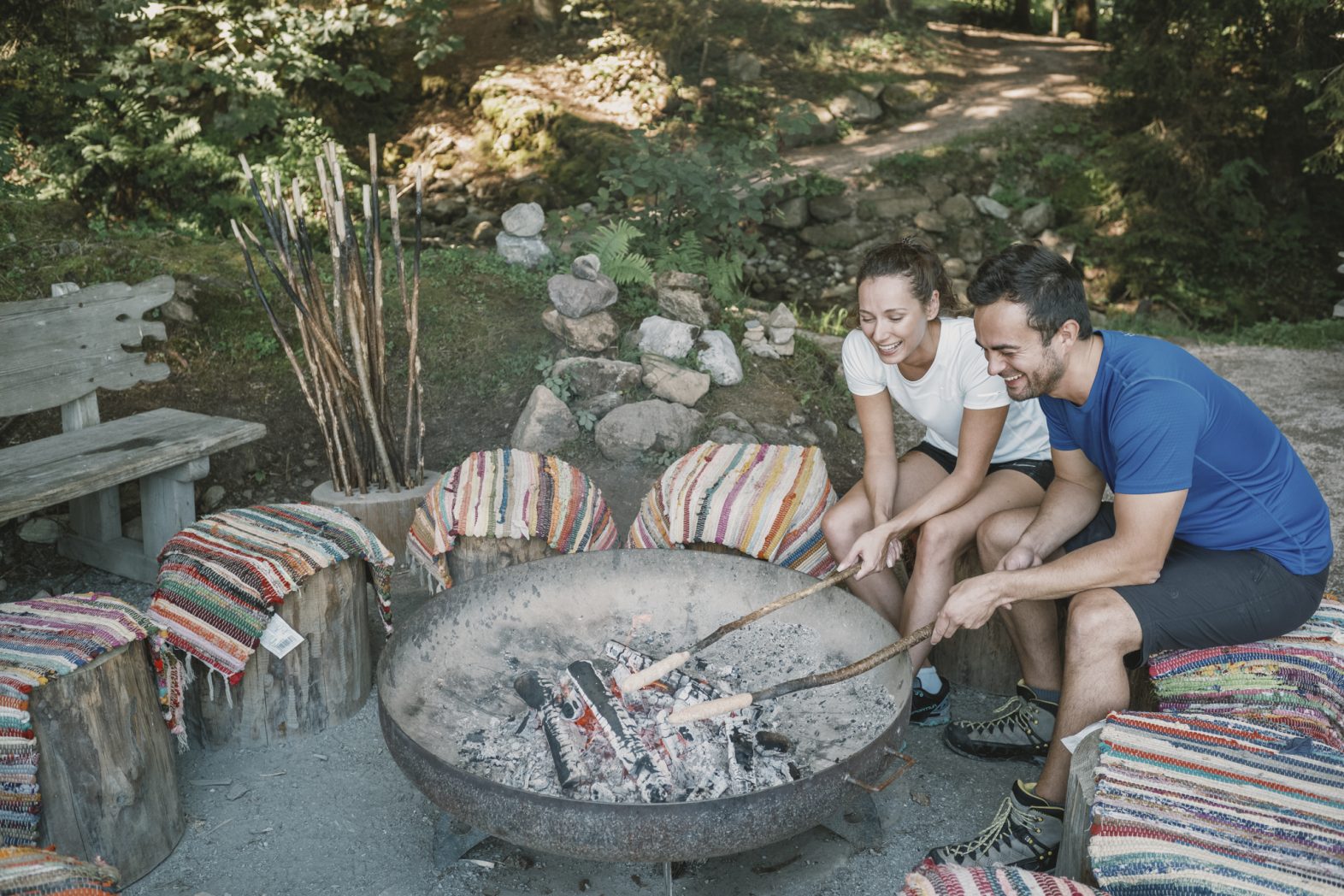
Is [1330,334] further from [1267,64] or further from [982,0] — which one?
[982,0]

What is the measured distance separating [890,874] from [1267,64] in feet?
28.0

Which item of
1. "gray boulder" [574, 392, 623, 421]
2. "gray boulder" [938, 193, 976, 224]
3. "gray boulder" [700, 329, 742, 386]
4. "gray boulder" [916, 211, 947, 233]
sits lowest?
"gray boulder" [574, 392, 623, 421]

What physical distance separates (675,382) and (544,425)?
0.65 meters

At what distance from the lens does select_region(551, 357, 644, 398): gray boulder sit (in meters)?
4.64

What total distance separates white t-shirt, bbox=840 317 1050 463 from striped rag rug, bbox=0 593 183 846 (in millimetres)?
1920

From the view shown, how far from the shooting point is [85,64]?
684 centimetres

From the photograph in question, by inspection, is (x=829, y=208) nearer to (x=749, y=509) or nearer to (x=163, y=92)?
(x=163, y=92)

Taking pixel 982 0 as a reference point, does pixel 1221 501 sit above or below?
below

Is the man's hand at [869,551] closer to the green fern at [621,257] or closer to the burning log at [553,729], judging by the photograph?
the burning log at [553,729]

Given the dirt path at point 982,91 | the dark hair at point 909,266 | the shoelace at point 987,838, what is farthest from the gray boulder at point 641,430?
the dirt path at point 982,91

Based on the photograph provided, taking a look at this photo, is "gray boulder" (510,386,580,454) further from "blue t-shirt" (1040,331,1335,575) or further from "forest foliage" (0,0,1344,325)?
"blue t-shirt" (1040,331,1335,575)

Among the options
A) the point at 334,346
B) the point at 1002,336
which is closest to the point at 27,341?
the point at 334,346

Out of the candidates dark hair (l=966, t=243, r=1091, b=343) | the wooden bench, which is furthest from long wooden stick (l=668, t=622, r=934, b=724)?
the wooden bench

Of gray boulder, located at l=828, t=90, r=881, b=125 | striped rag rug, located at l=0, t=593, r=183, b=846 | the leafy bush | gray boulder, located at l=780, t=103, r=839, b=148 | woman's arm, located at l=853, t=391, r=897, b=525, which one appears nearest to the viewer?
striped rag rug, located at l=0, t=593, r=183, b=846
